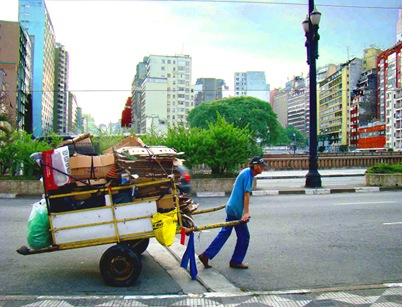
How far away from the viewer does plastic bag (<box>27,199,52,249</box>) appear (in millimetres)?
5043

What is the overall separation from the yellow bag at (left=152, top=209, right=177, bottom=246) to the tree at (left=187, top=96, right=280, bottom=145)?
60.3 m

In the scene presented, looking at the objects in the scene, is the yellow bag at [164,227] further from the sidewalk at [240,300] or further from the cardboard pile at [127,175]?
the sidewalk at [240,300]

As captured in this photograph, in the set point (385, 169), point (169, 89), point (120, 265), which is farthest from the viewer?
point (169, 89)

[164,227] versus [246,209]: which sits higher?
[246,209]

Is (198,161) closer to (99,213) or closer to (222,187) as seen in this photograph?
(222,187)

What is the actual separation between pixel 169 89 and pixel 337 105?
55.8m

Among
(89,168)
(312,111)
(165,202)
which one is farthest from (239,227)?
(312,111)

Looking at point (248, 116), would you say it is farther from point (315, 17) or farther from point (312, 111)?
point (315, 17)

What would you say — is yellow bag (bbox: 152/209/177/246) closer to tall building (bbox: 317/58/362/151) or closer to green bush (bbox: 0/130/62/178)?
green bush (bbox: 0/130/62/178)

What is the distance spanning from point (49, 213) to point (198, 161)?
38.2 ft

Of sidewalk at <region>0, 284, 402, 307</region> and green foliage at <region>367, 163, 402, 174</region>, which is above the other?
green foliage at <region>367, 163, 402, 174</region>

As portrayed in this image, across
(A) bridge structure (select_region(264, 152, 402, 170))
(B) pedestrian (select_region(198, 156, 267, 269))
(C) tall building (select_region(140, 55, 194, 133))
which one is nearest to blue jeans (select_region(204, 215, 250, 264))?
(B) pedestrian (select_region(198, 156, 267, 269))

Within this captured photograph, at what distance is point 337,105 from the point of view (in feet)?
415

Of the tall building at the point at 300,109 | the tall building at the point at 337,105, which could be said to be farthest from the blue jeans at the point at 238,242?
the tall building at the point at 300,109
